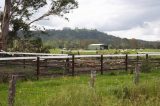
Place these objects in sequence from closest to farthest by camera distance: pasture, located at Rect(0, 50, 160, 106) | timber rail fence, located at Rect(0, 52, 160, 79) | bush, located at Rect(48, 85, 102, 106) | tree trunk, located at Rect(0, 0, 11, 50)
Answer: bush, located at Rect(48, 85, 102, 106) < pasture, located at Rect(0, 50, 160, 106) < timber rail fence, located at Rect(0, 52, 160, 79) < tree trunk, located at Rect(0, 0, 11, 50)

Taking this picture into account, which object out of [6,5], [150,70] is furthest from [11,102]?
[6,5]

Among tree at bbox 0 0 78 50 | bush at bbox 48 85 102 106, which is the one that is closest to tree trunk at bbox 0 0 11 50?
tree at bbox 0 0 78 50

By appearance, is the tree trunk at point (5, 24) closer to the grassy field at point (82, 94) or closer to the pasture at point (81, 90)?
the pasture at point (81, 90)

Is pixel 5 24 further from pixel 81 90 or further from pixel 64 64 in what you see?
pixel 81 90

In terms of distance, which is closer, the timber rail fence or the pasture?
the pasture

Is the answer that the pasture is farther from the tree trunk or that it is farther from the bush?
the tree trunk

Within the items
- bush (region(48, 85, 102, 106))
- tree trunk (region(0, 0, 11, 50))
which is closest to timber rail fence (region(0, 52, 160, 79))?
tree trunk (region(0, 0, 11, 50))

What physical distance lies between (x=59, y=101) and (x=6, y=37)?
3025 cm

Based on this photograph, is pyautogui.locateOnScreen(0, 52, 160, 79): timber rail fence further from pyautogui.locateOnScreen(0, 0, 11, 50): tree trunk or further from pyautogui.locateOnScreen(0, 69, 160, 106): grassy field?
pyautogui.locateOnScreen(0, 0, 11, 50): tree trunk

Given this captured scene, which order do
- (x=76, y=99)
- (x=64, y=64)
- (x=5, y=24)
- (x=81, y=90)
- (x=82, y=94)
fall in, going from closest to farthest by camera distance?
1. (x=76, y=99)
2. (x=82, y=94)
3. (x=81, y=90)
4. (x=64, y=64)
5. (x=5, y=24)

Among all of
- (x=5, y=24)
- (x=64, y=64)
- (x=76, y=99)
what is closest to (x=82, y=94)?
(x=76, y=99)

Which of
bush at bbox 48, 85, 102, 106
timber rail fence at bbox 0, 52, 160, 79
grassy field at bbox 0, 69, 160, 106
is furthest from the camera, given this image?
timber rail fence at bbox 0, 52, 160, 79

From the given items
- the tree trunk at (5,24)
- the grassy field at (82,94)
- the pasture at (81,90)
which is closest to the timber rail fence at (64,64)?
the pasture at (81,90)

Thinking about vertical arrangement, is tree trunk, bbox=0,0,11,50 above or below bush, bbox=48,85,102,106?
Answer: above
